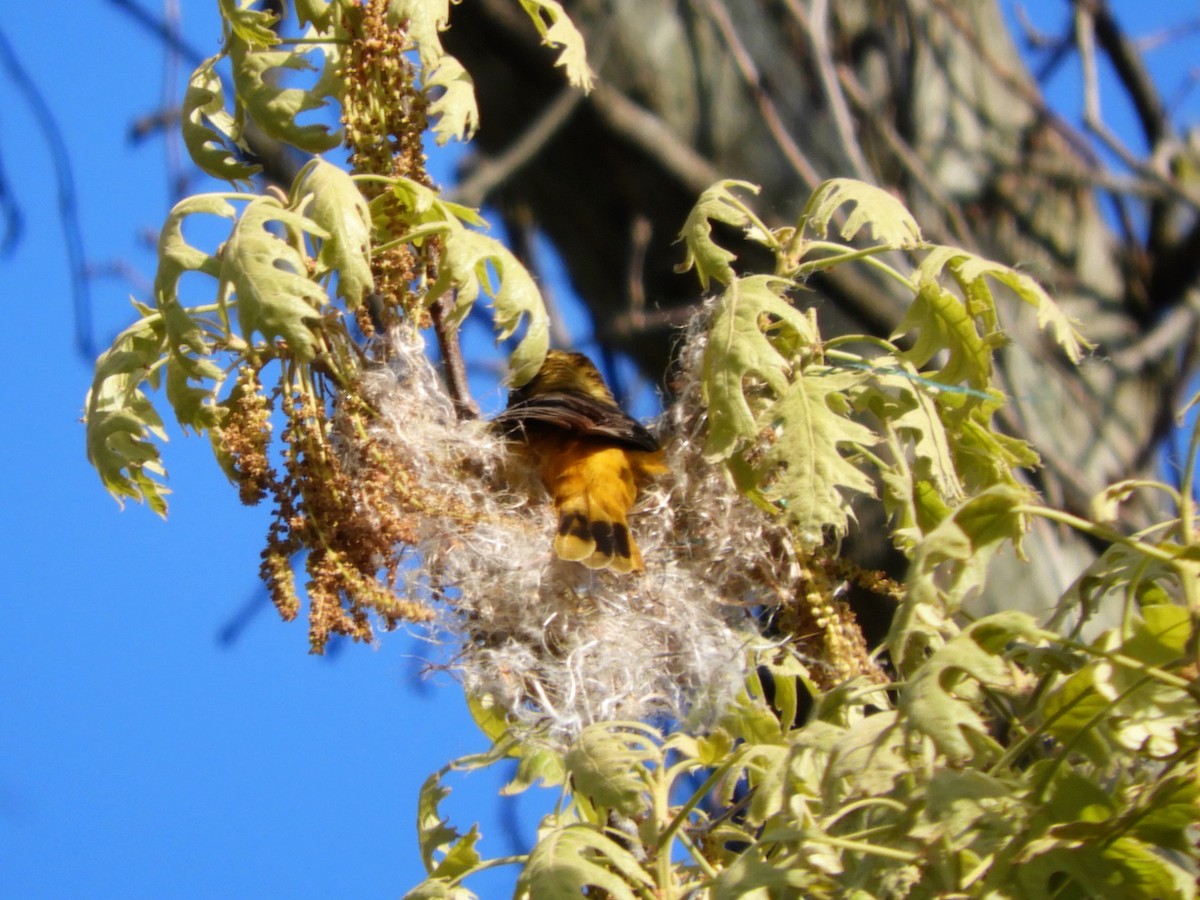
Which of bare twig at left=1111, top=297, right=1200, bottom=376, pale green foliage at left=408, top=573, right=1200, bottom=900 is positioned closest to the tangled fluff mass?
pale green foliage at left=408, top=573, right=1200, bottom=900

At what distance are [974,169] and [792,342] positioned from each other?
3.80 m

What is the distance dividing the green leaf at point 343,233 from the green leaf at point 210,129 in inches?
15.2

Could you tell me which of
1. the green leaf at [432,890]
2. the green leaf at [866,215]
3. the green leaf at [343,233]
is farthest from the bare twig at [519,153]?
the green leaf at [432,890]

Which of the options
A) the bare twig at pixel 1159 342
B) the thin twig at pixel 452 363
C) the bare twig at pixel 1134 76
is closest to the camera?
the thin twig at pixel 452 363

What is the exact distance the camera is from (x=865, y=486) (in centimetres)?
199

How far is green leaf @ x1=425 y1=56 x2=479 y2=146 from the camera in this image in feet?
7.67

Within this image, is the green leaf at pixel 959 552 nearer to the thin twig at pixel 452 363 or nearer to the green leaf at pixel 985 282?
the green leaf at pixel 985 282

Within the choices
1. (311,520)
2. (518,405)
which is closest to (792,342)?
(311,520)

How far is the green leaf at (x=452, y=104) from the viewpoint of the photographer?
2.34m

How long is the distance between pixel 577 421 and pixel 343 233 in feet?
4.18

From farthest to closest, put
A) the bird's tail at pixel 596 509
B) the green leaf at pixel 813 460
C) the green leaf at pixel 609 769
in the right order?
the bird's tail at pixel 596 509, the green leaf at pixel 813 460, the green leaf at pixel 609 769

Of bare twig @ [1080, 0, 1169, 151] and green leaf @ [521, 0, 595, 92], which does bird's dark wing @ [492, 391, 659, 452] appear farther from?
bare twig @ [1080, 0, 1169, 151]

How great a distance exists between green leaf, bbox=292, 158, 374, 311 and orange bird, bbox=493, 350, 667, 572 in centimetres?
93

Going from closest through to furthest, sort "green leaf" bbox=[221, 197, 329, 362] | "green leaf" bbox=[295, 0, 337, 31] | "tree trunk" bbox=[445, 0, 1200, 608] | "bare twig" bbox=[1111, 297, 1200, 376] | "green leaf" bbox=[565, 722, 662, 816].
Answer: "green leaf" bbox=[565, 722, 662, 816], "green leaf" bbox=[221, 197, 329, 362], "green leaf" bbox=[295, 0, 337, 31], "tree trunk" bbox=[445, 0, 1200, 608], "bare twig" bbox=[1111, 297, 1200, 376]
